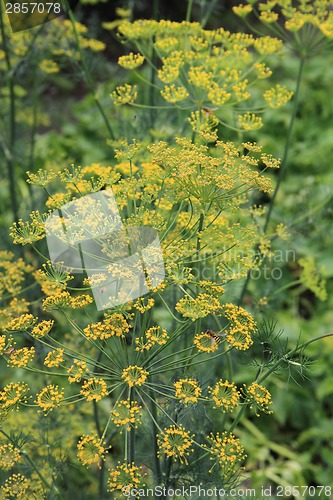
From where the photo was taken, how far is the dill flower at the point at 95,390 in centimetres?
113

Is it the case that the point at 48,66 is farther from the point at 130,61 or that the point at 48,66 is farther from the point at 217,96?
the point at 217,96

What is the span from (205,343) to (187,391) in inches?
4.0

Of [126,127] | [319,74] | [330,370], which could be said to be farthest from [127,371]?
[319,74]

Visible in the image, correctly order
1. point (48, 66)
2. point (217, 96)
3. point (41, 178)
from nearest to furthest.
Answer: point (41, 178) < point (217, 96) < point (48, 66)

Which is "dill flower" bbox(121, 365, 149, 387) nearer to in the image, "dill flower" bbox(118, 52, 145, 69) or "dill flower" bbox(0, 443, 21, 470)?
"dill flower" bbox(0, 443, 21, 470)

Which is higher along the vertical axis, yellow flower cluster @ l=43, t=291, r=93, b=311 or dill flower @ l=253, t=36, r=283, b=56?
dill flower @ l=253, t=36, r=283, b=56

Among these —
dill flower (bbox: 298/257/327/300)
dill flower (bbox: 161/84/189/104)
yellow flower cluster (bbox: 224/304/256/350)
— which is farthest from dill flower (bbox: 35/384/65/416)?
dill flower (bbox: 298/257/327/300)

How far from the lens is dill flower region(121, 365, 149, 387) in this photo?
1.16 m

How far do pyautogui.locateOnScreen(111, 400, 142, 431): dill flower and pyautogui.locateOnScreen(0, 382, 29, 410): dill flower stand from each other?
0.18 m

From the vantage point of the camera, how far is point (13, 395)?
47.7 inches

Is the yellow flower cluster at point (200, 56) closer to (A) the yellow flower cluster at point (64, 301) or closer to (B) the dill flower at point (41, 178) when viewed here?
(B) the dill flower at point (41, 178)

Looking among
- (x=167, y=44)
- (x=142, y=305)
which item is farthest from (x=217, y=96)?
(x=142, y=305)

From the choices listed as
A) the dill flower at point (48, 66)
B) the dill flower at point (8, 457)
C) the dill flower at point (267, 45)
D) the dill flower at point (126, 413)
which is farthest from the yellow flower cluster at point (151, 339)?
the dill flower at point (48, 66)

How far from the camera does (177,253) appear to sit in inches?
49.1
